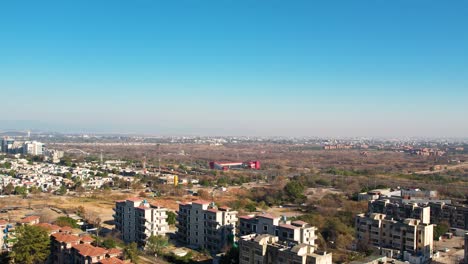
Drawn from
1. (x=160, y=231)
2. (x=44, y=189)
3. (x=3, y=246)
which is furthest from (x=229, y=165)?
(x=3, y=246)

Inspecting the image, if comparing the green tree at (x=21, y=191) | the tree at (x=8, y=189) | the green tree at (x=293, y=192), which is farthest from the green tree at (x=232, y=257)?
the tree at (x=8, y=189)

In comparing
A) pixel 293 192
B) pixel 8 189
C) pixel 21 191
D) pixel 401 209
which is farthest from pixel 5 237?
pixel 293 192

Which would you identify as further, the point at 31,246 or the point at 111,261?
the point at 31,246

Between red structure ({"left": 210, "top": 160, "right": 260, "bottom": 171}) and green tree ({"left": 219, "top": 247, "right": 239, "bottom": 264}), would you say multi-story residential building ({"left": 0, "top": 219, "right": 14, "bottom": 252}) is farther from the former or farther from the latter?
red structure ({"left": 210, "top": 160, "right": 260, "bottom": 171})

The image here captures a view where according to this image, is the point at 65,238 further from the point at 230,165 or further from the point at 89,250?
the point at 230,165

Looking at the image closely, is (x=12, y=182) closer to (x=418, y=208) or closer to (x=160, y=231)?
(x=160, y=231)
